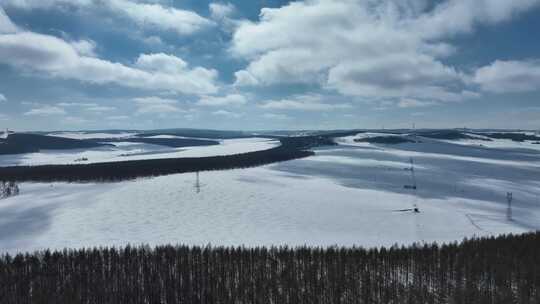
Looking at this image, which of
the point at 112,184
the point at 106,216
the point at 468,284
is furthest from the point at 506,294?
the point at 112,184

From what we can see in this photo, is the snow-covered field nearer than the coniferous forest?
No

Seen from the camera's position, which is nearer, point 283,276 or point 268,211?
point 283,276

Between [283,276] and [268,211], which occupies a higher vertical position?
[283,276]

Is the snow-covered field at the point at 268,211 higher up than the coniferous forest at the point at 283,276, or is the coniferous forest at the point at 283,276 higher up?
the coniferous forest at the point at 283,276

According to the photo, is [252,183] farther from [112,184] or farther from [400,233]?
[400,233]

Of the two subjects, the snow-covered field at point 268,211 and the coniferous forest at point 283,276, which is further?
the snow-covered field at point 268,211
